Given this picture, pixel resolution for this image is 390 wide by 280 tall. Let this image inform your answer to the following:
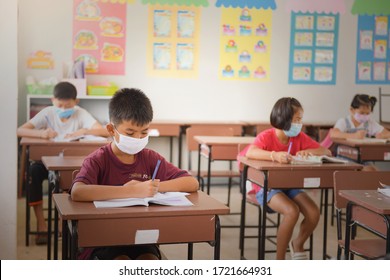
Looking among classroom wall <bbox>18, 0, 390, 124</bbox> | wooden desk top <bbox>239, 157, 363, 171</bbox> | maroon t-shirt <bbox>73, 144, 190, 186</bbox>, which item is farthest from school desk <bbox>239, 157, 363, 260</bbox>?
classroom wall <bbox>18, 0, 390, 124</bbox>

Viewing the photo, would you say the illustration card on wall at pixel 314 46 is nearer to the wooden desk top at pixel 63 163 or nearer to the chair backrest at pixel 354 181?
the chair backrest at pixel 354 181

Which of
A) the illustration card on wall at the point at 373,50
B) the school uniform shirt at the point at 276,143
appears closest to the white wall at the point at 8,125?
the school uniform shirt at the point at 276,143

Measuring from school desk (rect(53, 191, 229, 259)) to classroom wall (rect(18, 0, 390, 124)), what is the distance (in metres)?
3.42

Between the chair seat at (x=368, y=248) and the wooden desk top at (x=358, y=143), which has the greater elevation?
the wooden desk top at (x=358, y=143)

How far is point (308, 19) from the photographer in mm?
5672

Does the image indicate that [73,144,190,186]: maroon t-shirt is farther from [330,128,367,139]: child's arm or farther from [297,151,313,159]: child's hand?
Result: [330,128,367,139]: child's arm

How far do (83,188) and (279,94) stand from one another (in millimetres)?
4231

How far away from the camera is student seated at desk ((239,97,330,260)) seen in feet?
11.7

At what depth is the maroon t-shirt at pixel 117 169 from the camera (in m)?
2.50

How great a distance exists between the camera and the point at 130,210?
2229 mm

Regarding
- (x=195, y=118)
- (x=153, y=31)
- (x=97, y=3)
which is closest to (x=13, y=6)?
(x=97, y=3)

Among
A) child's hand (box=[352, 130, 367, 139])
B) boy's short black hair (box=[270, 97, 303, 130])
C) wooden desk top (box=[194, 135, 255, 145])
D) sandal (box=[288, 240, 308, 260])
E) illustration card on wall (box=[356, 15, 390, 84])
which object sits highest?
illustration card on wall (box=[356, 15, 390, 84])

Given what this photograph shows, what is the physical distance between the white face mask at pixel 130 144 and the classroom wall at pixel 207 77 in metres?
3.13

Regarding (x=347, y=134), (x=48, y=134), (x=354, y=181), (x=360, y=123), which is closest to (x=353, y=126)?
(x=360, y=123)
